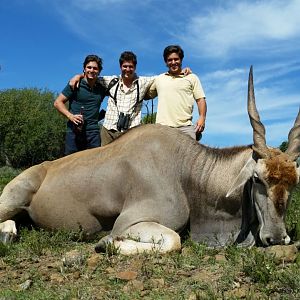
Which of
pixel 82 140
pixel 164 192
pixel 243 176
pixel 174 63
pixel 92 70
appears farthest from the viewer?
pixel 82 140

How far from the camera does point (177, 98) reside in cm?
797

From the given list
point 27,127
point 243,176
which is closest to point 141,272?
point 243,176

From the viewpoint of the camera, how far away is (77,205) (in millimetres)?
6785

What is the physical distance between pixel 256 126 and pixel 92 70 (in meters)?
3.26

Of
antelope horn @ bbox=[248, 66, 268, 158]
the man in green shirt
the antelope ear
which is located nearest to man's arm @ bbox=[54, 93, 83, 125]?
the man in green shirt

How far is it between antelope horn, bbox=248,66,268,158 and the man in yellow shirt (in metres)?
1.81

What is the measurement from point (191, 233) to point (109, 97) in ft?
10.1

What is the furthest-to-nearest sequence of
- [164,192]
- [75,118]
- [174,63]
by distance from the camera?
[75,118], [174,63], [164,192]

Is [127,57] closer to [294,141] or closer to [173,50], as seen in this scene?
[173,50]

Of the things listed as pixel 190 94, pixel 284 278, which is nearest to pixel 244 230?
pixel 284 278

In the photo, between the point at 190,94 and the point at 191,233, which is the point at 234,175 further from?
the point at 190,94

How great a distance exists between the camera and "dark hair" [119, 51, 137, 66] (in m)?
8.16

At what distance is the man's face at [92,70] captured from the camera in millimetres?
8367

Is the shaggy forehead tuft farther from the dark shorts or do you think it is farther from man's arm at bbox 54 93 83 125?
the dark shorts
